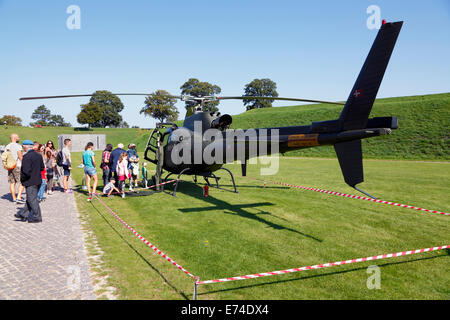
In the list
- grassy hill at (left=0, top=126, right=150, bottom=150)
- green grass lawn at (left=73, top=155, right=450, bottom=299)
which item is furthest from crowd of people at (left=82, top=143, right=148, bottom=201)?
grassy hill at (left=0, top=126, right=150, bottom=150)

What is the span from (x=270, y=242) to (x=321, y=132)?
3.10m

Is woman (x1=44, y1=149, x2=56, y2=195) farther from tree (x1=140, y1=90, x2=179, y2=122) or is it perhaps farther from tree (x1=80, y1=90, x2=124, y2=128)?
tree (x1=80, y1=90, x2=124, y2=128)

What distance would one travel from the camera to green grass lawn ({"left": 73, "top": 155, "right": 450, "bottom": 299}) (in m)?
4.12

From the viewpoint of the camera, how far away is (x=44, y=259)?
4902 millimetres

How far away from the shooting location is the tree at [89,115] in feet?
282

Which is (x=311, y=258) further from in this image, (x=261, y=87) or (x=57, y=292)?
(x=261, y=87)

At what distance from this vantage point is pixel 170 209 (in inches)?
343

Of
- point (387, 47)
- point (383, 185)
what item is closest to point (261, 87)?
point (383, 185)

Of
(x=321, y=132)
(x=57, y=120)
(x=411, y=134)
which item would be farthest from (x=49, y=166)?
(x=57, y=120)

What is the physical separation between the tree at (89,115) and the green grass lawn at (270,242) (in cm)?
8613

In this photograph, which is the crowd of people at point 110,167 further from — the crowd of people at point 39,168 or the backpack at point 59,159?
the backpack at point 59,159

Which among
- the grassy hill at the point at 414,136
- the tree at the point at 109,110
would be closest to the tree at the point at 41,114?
the tree at the point at 109,110

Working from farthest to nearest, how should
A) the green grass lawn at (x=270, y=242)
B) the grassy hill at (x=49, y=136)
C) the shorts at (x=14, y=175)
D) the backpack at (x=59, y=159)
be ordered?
1. the grassy hill at (x=49, y=136)
2. the backpack at (x=59, y=159)
3. the shorts at (x=14, y=175)
4. the green grass lawn at (x=270, y=242)
